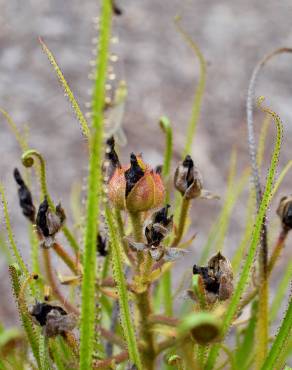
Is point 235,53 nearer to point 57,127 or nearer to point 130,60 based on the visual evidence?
point 130,60

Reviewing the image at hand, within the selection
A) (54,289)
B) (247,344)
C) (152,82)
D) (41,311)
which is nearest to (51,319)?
(41,311)

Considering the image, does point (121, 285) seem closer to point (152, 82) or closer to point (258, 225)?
point (258, 225)

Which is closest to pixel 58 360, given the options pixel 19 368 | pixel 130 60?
pixel 19 368

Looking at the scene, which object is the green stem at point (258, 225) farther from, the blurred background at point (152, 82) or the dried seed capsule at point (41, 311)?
the blurred background at point (152, 82)

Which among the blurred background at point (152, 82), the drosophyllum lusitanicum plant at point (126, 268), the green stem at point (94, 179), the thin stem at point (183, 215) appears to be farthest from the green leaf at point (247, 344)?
the blurred background at point (152, 82)

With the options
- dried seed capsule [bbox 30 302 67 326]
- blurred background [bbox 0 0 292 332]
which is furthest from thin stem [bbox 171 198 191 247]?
blurred background [bbox 0 0 292 332]
